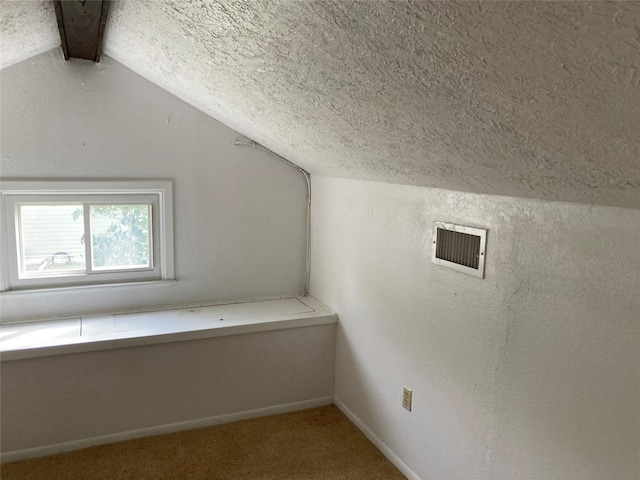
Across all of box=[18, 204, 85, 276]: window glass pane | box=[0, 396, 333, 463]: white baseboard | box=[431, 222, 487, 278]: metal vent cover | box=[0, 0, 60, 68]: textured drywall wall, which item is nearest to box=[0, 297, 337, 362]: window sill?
box=[18, 204, 85, 276]: window glass pane

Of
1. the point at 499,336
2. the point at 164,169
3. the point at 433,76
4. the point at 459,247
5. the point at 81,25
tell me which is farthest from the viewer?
the point at 164,169

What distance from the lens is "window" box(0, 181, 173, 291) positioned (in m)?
2.53

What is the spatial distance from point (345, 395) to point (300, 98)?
1.71 metres

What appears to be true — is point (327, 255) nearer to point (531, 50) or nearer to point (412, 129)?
point (412, 129)

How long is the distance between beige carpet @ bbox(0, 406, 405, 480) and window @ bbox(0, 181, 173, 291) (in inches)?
34.6

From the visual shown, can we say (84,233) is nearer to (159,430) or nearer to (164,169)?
(164,169)

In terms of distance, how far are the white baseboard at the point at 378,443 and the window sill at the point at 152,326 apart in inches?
19.3

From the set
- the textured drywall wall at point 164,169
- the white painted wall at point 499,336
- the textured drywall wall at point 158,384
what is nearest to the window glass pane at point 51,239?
the textured drywall wall at point 164,169

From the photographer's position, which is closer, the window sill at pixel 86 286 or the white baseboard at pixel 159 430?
the white baseboard at pixel 159 430

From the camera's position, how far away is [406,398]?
219cm

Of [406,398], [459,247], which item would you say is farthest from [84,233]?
[459,247]

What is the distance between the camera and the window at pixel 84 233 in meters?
2.53

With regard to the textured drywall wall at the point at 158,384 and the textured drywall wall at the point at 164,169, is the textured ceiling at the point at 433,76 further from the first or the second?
the textured drywall wall at the point at 158,384

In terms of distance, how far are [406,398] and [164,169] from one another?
1741 mm
